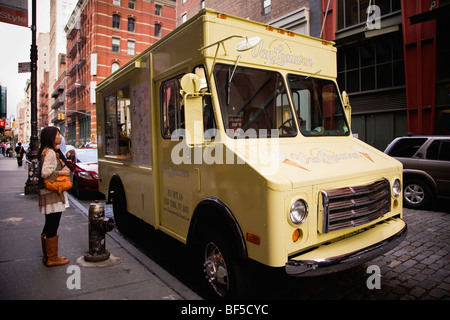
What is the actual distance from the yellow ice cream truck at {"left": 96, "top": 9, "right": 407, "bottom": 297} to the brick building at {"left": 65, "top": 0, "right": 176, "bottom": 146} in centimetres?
4218

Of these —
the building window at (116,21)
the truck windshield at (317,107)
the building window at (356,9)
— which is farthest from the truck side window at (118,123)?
the building window at (116,21)

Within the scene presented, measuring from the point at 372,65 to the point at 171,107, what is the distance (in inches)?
476

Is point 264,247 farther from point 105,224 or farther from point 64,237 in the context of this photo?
point 64,237

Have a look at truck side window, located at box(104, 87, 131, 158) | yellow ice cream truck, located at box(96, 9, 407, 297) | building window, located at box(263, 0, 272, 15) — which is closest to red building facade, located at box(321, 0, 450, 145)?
building window, located at box(263, 0, 272, 15)

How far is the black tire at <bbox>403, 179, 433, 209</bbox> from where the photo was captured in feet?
25.2

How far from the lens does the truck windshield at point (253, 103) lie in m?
3.42

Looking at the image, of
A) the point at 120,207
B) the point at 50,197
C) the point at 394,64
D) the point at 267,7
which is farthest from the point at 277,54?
the point at 267,7

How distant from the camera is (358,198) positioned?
326 cm

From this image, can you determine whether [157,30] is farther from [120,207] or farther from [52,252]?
[52,252]

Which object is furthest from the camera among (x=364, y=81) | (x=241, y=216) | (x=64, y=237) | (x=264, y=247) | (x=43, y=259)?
(x=364, y=81)

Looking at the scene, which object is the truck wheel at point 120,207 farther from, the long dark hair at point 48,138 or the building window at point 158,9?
the building window at point 158,9

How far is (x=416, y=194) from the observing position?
7879 millimetres
